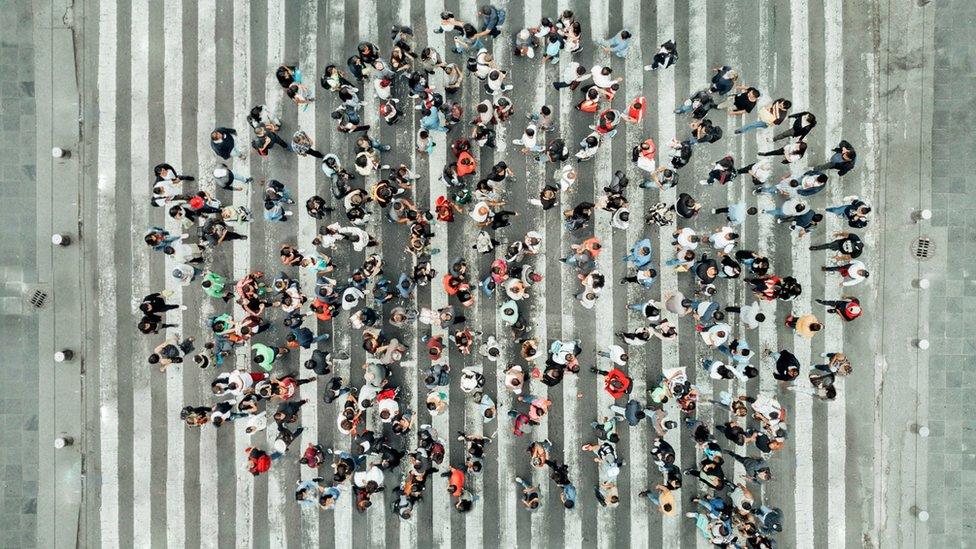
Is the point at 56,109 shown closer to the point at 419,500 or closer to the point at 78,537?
the point at 78,537

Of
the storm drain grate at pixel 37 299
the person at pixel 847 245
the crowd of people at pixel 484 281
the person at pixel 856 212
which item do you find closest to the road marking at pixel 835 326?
the crowd of people at pixel 484 281

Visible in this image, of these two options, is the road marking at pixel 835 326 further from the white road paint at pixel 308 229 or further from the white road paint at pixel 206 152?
the white road paint at pixel 206 152

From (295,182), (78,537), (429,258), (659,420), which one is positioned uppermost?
(295,182)

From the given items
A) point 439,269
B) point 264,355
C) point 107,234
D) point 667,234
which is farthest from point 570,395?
point 107,234

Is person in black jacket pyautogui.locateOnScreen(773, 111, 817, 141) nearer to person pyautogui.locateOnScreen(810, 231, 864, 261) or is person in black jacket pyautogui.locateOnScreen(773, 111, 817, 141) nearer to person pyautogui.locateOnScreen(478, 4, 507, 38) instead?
person pyautogui.locateOnScreen(810, 231, 864, 261)

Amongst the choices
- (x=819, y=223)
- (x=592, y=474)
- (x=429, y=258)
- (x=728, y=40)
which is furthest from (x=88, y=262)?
(x=819, y=223)

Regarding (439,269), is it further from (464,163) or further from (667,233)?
(667,233)
